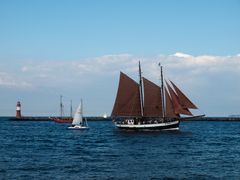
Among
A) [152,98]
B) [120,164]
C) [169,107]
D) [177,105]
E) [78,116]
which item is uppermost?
[152,98]

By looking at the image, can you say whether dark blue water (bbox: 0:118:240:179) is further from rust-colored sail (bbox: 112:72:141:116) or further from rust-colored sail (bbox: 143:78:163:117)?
rust-colored sail (bbox: 143:78:163:117)

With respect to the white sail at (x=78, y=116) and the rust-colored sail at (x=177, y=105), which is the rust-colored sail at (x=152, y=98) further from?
the white sail at (x=78, y=116)

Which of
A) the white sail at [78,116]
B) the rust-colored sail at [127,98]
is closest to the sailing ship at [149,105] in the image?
the rust-colored sail at [127,98]

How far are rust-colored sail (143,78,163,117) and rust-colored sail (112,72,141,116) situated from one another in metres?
1.91

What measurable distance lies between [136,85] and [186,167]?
187 feet

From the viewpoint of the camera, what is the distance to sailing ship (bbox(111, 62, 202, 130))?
9362 centimetres

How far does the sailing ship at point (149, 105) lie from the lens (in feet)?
307

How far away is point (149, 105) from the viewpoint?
320 ft

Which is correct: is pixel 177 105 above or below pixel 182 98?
below

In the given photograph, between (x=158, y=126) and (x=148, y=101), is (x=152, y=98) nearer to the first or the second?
(x=148, y=101)

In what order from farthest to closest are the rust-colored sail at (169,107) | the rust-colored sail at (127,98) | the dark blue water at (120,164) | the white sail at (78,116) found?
the white sail at (78,116)
the rust-colored sail at (169,107)
the rust-colored sail at (127,98)
the dark blue water at (120,164)

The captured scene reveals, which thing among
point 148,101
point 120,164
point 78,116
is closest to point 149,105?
point 148,101

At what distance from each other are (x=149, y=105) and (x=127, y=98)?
522 cm

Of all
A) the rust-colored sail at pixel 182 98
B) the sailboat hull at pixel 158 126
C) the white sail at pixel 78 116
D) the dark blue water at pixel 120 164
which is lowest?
the dark blue water at pixel 120 164
